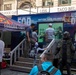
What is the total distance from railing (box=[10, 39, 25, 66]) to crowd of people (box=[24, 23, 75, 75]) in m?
0.47

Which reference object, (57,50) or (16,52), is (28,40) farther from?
(57,50)

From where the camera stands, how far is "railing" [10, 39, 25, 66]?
13.3 meters

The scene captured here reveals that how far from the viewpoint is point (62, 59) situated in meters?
9.53

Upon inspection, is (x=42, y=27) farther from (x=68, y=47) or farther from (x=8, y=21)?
(x=68, y=47)

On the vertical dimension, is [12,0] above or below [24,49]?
above

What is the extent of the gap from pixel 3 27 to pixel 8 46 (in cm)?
403

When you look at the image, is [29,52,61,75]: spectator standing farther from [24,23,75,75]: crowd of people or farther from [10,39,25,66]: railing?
→ [10,39,25,66]: railing

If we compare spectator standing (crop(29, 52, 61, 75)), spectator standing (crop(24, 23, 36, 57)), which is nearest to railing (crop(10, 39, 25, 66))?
spectator standing (crop(24, 23, 36, 57))

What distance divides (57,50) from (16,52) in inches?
127

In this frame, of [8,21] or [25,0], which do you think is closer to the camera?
[8,21]

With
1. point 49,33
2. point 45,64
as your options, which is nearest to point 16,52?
point 49,33

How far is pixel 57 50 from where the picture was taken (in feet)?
37.4

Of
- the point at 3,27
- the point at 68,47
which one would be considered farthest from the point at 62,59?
the point at 3,27

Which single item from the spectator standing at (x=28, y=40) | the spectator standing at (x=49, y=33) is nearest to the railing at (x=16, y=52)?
the spectator standing at (x=28, y=40)
